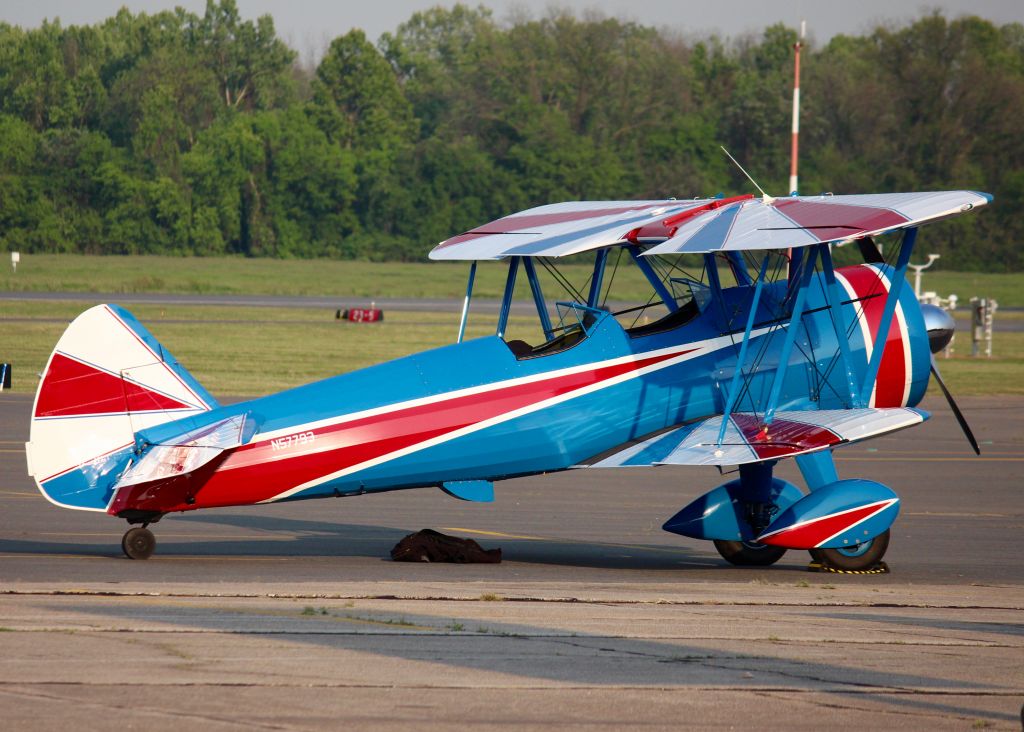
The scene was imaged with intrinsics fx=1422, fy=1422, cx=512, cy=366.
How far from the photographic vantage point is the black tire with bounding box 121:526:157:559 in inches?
414

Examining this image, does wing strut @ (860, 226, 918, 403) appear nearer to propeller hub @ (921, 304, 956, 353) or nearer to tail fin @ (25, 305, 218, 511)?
propeller hub @ (921, 304, 956, 353)

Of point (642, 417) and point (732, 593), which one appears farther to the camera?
point (642, 417)

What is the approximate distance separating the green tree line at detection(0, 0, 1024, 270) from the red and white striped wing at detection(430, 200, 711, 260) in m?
59.3

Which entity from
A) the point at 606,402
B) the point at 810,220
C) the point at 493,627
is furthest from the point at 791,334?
the point at 493,627

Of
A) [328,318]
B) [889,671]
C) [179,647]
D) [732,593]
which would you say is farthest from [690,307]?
[328,318]

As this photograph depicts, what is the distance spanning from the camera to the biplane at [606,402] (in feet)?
33.1

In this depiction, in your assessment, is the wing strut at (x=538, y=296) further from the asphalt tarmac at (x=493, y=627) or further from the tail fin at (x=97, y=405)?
the tail fin at (x=97, y=405)

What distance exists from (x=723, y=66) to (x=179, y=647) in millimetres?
80264

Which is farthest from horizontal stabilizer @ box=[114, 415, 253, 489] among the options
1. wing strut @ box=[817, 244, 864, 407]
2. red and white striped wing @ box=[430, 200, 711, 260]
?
wing strut @ box=[817, 244, 864, 407]

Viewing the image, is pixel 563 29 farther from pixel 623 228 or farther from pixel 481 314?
pixel 623 228

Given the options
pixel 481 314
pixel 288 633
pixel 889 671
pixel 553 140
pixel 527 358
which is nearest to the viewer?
pixel 889 671

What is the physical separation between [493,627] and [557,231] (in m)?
4.47

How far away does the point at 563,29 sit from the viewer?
8269cm

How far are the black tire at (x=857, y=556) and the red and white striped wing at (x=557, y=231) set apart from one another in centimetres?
289
